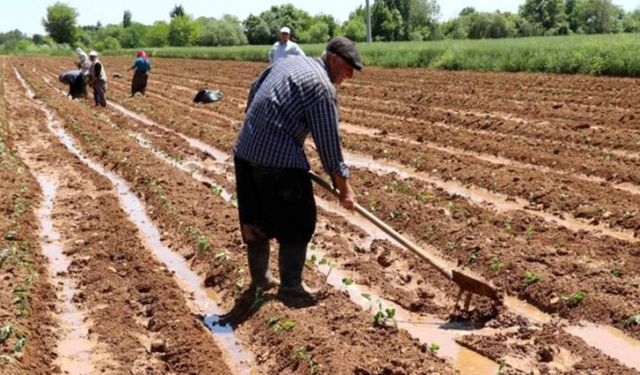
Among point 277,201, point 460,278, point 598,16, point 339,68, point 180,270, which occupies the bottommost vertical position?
point 180,270

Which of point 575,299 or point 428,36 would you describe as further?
point 428,36

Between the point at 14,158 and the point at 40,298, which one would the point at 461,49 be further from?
the point at 40,298

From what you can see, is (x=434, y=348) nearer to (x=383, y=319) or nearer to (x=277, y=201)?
(x=383, y=319)

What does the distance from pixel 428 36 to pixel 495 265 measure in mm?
64873

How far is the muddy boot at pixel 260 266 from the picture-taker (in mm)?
5383

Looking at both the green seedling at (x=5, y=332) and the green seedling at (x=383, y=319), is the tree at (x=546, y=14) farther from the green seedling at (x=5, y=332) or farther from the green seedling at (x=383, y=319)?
the green seedling at (x=5, y=332)

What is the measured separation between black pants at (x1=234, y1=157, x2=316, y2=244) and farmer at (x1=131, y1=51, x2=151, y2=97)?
16.0m

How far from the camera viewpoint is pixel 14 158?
11422 millimetres

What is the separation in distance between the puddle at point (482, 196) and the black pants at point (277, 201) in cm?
313

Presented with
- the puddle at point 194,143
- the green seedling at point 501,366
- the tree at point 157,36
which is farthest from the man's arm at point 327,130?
the tree at point 157,36

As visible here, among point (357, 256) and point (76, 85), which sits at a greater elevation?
point (76, 85)

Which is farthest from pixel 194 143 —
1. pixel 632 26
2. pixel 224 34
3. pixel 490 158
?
pixel 224 34

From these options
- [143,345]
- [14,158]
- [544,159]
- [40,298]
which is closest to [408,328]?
[143,345]

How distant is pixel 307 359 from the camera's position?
173 inches
